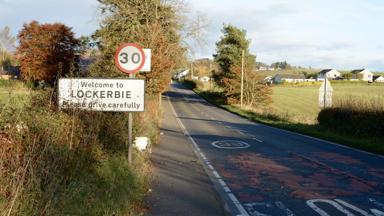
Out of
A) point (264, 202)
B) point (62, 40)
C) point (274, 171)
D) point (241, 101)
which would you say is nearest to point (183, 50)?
point (241, 101)

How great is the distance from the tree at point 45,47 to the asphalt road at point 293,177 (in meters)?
34.1

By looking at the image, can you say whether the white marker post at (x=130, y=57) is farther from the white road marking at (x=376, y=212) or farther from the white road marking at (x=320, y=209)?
the white road marking at (x=376, y=212)

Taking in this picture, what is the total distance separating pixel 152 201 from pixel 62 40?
50.3m

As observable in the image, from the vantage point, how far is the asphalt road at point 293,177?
8500mm

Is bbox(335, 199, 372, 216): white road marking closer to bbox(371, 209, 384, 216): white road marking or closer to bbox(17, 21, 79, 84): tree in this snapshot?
bbox(371, 209, 384, 216): white road marking

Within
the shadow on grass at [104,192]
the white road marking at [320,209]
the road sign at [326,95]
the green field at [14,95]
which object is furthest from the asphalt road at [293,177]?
the road sign at [326,95]

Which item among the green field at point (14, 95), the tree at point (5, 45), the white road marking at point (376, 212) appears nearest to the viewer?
the green field at point (14, 95)

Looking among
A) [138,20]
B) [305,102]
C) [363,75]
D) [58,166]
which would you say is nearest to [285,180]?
[58,166]

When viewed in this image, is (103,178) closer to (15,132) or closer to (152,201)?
(152,201)

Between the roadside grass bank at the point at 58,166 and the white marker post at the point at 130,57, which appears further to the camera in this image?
the white marker post at the point at 130,57

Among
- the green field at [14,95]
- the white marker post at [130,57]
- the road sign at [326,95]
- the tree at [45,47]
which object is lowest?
the road sign at [326,95]

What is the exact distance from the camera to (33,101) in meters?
8.26

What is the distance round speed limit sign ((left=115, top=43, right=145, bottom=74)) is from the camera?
980 centimetres

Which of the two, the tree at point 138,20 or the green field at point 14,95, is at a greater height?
the tree at point 138,20
